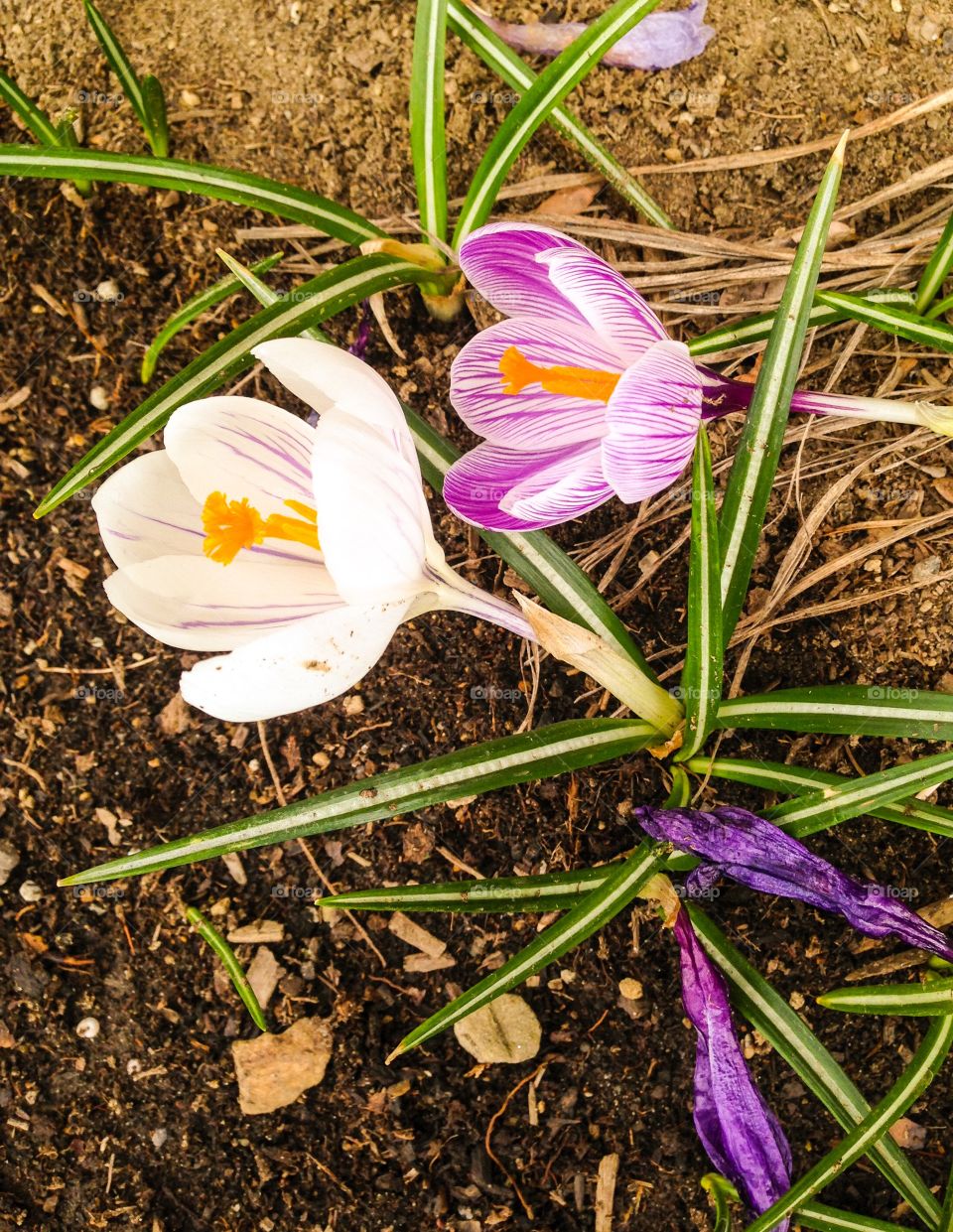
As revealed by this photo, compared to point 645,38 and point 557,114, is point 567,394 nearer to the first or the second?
point 557,114

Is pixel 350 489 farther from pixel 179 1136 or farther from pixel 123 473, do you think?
pixel 179 1136

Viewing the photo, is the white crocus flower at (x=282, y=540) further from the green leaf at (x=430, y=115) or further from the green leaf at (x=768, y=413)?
the green leaf at (x=430, y=115)

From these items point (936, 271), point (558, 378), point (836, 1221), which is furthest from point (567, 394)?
point (836, 1221)

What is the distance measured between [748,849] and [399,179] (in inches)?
45.8

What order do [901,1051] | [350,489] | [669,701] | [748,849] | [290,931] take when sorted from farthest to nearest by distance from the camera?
[290,931] < [901,1051] < [669,701] < [748,849] < [350,489]

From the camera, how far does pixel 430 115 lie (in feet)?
4.37

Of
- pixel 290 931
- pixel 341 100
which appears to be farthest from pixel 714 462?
pixel 290 931

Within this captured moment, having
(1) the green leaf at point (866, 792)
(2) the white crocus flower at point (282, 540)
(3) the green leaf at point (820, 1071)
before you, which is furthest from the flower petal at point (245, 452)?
(3) the green leaf at point (820, 1071)

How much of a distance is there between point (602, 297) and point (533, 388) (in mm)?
159

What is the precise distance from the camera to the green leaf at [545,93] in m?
1.22

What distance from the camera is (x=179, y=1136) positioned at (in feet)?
5.07

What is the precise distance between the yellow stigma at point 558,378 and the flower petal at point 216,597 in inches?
12.7

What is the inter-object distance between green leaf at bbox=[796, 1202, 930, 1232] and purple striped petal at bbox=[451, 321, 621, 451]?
40.0 inches

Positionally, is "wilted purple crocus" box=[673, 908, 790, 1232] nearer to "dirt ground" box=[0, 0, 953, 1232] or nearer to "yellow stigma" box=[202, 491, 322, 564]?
"dirt ground" box=[0, 0, 953, 1232]
